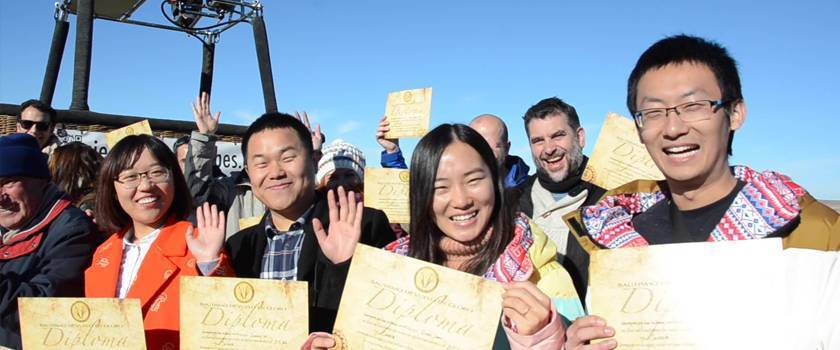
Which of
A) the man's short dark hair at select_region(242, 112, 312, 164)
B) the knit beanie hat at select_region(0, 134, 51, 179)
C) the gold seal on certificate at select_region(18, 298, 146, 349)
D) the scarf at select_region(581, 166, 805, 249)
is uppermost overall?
the man's short dark hair at select_region(242, 112, 312, 164)

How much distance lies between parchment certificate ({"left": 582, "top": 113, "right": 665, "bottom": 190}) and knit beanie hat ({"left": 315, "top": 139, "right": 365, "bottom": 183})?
1.82 m

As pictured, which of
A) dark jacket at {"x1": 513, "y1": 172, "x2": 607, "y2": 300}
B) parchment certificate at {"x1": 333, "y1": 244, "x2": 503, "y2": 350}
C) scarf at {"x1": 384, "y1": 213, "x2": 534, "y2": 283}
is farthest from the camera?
dark jacket at {"x1": 513, "y1": 172, "x2": 607, "y2": 300}

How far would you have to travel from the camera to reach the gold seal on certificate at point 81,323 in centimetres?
214

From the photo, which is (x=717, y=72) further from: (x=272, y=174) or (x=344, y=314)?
(x=272, y=174)

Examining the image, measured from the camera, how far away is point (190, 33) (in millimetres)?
7898

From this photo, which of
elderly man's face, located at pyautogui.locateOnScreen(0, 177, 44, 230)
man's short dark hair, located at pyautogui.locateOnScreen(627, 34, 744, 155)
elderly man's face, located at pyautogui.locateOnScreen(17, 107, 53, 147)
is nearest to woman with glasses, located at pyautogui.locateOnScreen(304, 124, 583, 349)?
man's short dark hair, located at pyautogui.locateOnScreen(627, 34, 744, 155)

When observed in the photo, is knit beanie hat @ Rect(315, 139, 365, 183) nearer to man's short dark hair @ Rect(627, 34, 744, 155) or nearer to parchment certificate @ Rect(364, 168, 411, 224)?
parchment certificate @ Rect(364, 168, 411, 224)

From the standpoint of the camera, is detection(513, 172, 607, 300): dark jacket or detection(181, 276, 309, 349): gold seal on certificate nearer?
detection(181, 276, 309, 349): gold seal on certificate

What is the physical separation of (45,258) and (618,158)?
3.01 meters

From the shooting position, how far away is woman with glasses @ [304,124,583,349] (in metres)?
2.00

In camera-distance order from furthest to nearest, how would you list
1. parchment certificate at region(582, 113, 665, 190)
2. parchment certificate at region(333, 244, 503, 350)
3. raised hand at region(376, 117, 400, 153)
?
1. raised hand at region(376, 117, 400, 153)
2. parchment certificate at region(582, 113, 665, 190)
3. parchment certificate at region(333, 244, 503, 350)

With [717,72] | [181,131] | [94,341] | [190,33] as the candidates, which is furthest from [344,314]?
[190,33]

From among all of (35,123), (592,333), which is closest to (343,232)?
(592,333)

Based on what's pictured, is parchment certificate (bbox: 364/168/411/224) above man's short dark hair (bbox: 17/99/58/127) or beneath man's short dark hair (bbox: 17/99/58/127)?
beneath
